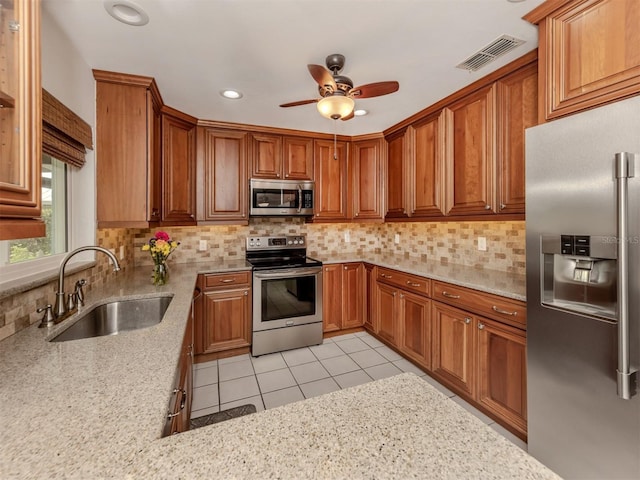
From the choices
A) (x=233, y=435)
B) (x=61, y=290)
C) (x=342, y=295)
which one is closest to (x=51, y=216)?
(x=61, y=290)

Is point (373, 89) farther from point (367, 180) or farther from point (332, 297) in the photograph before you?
point (332, 297)

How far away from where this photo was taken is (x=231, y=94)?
2432 millimetres

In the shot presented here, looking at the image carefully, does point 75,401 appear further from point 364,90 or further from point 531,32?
point 531,32

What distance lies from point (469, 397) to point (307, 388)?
1.22 metres

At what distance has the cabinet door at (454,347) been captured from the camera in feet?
6.95

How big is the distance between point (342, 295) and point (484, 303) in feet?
5.61

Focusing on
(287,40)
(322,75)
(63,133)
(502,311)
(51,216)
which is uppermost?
(287,40)

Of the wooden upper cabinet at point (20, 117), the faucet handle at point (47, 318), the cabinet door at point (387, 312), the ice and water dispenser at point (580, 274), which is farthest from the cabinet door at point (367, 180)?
the wooden upper cabinet at point (20, 117)

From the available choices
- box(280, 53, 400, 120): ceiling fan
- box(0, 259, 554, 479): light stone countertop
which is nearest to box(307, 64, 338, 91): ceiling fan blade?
box(280, 53, 400, 120): ceiling fan

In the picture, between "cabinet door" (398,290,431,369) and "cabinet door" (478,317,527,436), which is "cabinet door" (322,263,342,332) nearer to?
"cabinet door" (398,290,431,369)

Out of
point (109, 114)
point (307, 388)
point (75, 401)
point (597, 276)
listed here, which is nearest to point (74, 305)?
point (75, 401)

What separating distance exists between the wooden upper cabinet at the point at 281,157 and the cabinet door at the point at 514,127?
1.98 meters

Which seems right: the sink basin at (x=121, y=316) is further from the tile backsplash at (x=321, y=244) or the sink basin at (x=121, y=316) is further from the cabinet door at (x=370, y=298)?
the cabinet door at (x=370, y=298)

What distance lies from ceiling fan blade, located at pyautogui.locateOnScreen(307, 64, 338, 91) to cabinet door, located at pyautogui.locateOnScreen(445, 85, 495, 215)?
4.04 feet
